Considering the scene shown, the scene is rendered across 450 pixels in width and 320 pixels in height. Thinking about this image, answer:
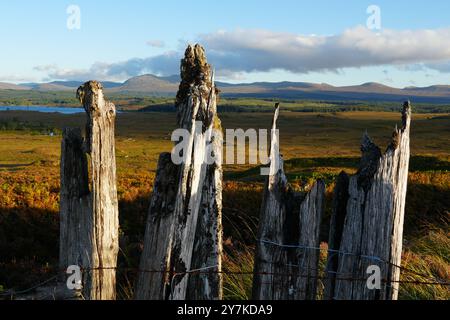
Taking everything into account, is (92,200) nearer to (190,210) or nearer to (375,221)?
(190,210)

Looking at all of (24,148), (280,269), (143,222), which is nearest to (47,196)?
(143,222)

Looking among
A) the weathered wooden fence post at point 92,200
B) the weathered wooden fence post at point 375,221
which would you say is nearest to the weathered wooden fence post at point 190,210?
the weathered wooden fence post at point 92,200

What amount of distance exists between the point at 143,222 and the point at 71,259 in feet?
23.4

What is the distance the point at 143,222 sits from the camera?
11.7m

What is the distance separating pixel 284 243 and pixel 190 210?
88 centimetres

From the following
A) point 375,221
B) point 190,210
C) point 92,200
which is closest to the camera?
point 375,221

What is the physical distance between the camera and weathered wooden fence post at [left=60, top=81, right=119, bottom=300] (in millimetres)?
4473

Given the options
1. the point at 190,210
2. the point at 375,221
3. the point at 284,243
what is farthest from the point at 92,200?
the point at 375,221

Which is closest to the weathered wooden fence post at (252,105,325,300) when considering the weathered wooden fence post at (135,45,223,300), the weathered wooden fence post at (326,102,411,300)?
the weathered wooden fence post at (326,102,411,300)

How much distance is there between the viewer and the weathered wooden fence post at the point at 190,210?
4.35 m

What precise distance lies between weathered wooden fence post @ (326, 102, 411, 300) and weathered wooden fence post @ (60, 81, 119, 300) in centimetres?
205

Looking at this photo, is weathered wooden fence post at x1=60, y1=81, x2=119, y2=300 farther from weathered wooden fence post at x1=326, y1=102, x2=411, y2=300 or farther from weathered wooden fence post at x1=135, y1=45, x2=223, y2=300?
weathered wooden fence post at x1=326, y1=102, x2=411, y2=300

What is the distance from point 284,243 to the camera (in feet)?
14.7
